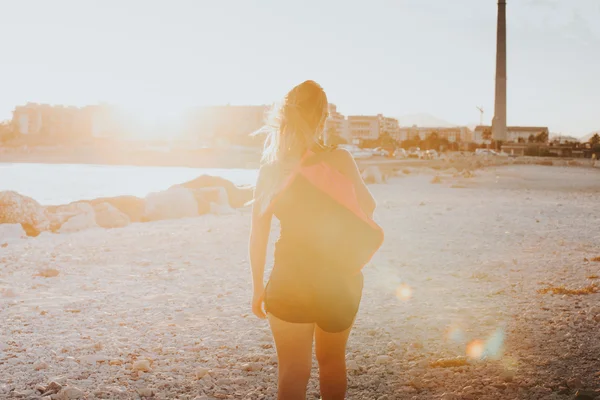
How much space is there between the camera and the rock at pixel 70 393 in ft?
11.0

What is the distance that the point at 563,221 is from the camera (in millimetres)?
11922

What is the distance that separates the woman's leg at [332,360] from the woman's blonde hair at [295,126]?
1.93ft

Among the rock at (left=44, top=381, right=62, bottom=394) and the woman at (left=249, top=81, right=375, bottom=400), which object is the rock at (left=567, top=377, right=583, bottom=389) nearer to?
the woman at (left=249, top=81, right=375, bottom=400)

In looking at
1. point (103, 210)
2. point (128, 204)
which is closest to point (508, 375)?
point (103, 210)

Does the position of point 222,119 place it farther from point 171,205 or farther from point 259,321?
point 259,321

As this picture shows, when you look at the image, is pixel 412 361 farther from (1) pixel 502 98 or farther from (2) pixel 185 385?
(1) pixel 502 98

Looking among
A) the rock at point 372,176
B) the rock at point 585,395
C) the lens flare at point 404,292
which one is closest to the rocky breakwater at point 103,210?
the lens flare at point 404,292

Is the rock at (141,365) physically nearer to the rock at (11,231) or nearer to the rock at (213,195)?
the rock at (11,231)

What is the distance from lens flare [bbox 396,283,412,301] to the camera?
19.2ft

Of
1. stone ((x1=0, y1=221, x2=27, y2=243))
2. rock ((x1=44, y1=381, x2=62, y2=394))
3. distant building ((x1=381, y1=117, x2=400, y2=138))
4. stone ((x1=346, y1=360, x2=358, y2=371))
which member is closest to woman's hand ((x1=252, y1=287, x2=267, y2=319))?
stone ((x1=346, y1=360, x2=358, y2=371))

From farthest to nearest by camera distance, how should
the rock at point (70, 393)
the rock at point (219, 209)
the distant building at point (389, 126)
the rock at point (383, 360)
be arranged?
the distant building at point (389, 126) < the rock at point (219, 209) < the rock at point (383, 360) < the rock at point (70, 393)

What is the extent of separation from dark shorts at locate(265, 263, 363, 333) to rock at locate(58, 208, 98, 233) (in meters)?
9.86

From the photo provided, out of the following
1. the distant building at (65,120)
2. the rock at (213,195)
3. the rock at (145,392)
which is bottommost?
the rock at (145,392)

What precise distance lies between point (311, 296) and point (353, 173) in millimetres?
510
